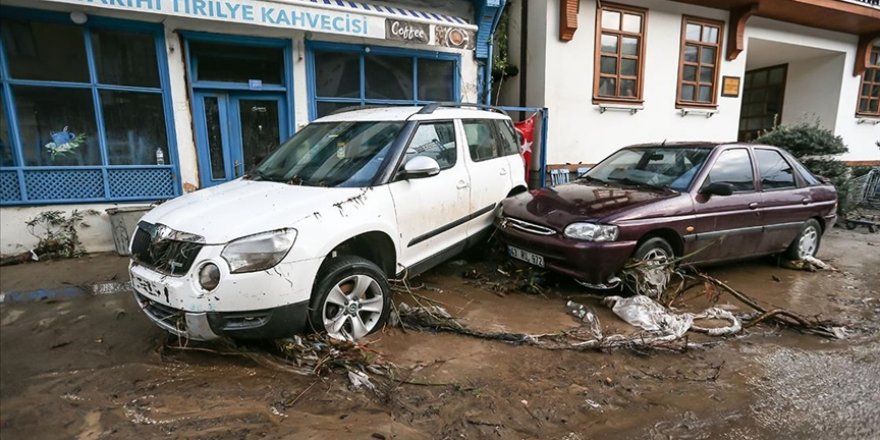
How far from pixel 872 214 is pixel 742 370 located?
32.0 feet

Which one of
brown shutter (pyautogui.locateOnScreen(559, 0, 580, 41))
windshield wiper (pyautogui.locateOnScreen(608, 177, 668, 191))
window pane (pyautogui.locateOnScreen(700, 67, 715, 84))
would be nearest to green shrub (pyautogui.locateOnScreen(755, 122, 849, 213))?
window pane (pyautogui.locateOnScreen(700, 67, 715, 84))

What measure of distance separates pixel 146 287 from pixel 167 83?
4.56 m

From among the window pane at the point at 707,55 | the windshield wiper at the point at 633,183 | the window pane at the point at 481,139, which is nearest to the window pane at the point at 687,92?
the window pane at the point at 707,55

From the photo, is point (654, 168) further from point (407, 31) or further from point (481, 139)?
point (407, 31)

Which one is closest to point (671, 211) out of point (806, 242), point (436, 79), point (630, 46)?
point (806, 242)

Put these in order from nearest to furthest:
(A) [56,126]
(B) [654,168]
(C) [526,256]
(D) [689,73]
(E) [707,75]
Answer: (C) [526,256]
(B) [654,168]
(A) [56,126]
(D) [689,73]
(E) [707,75]

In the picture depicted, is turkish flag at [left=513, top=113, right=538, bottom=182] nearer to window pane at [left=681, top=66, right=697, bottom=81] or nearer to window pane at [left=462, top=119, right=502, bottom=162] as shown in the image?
window pane at [left=462, top=119, right=502, bottom=162]

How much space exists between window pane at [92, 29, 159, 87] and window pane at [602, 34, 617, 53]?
8.03 metres

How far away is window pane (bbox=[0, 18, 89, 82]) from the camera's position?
228 inches

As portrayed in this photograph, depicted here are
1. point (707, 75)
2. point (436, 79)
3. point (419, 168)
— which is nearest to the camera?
point (419, 168)

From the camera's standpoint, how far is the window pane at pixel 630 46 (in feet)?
32.1

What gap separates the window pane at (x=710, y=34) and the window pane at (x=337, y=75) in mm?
8096

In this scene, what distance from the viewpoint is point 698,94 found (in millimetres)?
10852

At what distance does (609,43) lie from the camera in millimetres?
9633
